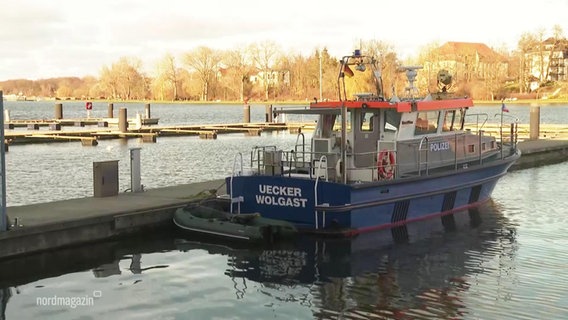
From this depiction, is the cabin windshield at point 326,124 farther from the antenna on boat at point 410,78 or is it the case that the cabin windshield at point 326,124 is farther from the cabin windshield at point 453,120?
the cabin windshield at point 453,120

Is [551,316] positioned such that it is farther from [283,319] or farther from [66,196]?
[66,196]

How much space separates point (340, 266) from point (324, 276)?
71cm

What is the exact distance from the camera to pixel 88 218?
539 inches

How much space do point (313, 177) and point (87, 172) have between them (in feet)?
49.7

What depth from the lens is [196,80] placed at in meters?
167

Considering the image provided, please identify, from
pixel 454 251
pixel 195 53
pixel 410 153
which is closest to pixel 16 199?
pixel 410 153

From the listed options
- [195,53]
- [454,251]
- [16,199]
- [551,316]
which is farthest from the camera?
[195,53]

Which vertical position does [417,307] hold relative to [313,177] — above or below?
below

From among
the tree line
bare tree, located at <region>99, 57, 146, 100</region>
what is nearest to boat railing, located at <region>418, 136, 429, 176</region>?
the tree line

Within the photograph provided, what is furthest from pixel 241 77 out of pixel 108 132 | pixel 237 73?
pixel 108 132

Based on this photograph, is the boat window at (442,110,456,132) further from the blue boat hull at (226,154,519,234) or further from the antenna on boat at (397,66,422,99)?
the blue boat hull at (226,154,519,234)

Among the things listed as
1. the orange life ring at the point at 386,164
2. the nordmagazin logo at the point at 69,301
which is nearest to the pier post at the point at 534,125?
the orange life ring at the point at 386,164

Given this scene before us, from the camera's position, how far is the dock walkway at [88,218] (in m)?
12.6

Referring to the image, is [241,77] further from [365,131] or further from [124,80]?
[365,131]
